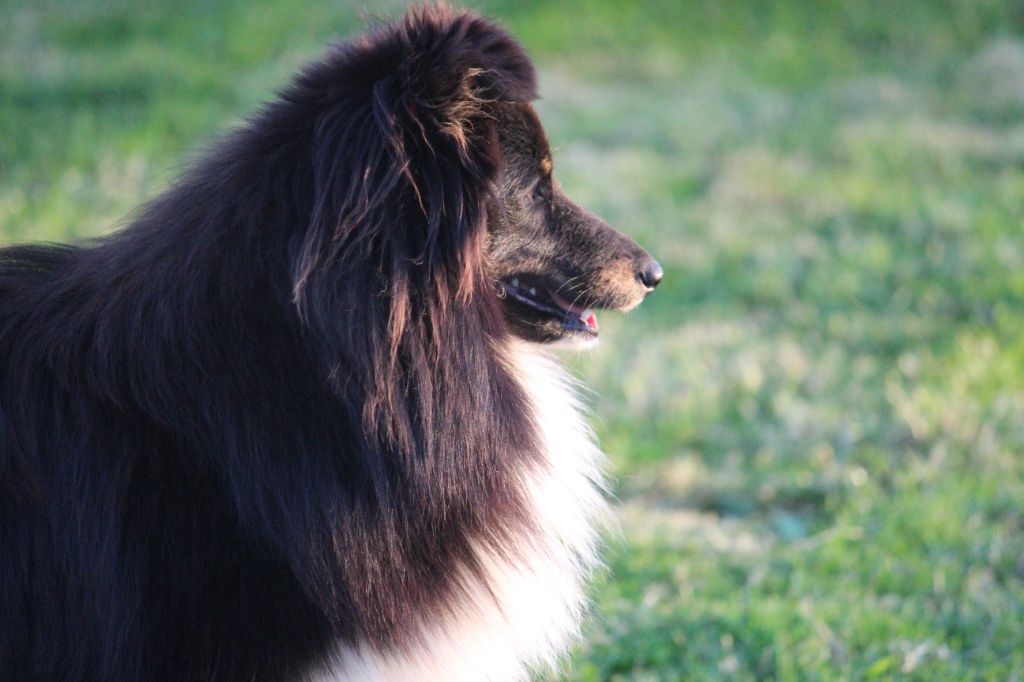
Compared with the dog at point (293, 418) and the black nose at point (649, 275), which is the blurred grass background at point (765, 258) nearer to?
the dog at point (293, 418)

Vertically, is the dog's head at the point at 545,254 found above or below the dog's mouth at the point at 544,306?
above

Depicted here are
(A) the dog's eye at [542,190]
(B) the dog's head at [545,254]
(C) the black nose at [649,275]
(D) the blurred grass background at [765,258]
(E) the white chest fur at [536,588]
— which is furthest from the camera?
(D) the blurred grass background at [765,258]

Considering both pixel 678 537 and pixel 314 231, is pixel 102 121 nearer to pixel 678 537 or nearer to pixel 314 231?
pixel 678 537

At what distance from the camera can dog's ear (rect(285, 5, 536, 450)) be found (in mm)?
2393

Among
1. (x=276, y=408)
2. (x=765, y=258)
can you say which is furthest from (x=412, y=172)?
(x=765, y=258)

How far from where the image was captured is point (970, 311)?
6.88 meters

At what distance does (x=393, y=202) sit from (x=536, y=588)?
1.02 metres

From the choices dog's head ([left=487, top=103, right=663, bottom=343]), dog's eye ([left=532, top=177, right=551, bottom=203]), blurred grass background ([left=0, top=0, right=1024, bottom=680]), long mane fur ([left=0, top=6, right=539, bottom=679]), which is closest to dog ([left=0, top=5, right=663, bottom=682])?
long mane fur ([left=0, top=6, right=539, bottom=679])

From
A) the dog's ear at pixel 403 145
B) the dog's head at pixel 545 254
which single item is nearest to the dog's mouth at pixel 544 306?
the dog's head at pixel 545 254

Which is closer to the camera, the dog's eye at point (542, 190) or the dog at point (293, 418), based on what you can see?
the dog at point (293, 418)

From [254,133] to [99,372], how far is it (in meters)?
0.69

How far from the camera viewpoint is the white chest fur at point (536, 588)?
2.51 metres

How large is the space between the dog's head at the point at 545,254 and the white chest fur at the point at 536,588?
0.41 ft

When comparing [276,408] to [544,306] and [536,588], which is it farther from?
[544,306]
